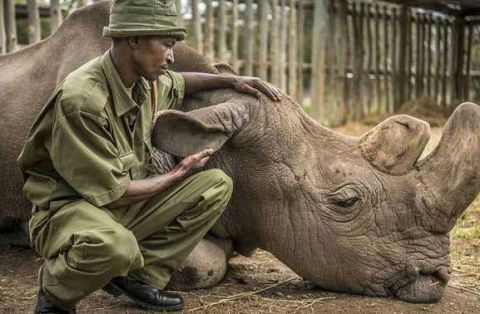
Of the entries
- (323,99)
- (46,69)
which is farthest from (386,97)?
(46,69)

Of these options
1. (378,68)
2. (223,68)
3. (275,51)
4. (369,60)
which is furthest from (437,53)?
(223,68)

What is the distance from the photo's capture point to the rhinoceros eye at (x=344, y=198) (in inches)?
180

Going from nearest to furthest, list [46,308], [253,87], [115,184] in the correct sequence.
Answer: [115,184] < [46,308] < [253,87]

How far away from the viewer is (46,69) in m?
5.59

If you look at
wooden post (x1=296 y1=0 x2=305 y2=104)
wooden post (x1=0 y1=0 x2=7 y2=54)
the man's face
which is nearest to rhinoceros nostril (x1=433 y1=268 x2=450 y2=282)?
the man's face

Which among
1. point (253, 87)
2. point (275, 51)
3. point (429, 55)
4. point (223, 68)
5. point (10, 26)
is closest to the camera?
point (253, 87)

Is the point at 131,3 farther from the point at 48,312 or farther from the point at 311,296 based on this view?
the point at 311,296

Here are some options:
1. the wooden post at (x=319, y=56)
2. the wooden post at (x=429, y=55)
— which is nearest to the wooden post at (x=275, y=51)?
the wooden post at (x=319, y=56)

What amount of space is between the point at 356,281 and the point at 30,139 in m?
1.86

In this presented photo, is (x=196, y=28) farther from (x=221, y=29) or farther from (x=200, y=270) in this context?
(x=200, y=270)

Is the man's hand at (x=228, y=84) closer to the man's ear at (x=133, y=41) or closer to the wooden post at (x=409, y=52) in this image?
the man's ear at (x=133, y=41)

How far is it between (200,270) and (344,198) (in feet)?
2.88

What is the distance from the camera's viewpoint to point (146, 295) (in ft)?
14.2

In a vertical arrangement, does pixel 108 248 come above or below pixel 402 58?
above
